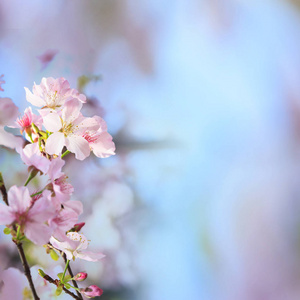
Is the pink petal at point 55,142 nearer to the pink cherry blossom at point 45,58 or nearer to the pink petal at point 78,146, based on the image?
the pink petal at point 78,146

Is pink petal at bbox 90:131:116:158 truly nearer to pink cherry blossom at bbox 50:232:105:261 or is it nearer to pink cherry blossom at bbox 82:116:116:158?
pink cherry blossom at bbox 82:116:116:158

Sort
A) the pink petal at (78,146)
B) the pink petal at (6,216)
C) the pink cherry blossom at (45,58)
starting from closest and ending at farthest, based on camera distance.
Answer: the pink petal at (6,216)
the pink petal at (78,146)
the pink cherry blossom at (45,58)

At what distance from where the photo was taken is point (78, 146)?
51 centimetres

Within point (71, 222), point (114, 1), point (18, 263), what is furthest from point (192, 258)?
point (114, 1)

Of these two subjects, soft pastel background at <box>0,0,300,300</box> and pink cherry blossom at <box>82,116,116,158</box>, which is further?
soft pastel background at <box>0,0,300,300</box>

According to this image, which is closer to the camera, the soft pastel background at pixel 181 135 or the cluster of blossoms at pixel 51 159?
the cluster of blossoms at pixel 51 159

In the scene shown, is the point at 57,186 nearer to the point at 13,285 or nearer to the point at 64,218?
the point at 64,218

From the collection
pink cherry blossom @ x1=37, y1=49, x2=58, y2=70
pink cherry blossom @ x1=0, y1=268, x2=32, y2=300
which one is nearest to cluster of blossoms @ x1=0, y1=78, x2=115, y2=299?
pink cherry blossom @ x1=0, y1=268, x2=32, y2=300

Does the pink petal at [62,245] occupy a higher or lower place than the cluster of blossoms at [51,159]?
lower

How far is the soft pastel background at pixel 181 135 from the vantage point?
97cm

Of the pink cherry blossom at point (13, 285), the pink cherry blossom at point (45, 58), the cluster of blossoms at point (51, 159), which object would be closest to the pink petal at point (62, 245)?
the cluster of blossoms at point (51, 159)

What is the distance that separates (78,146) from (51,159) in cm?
4

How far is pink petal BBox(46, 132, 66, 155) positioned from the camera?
49 centimetres

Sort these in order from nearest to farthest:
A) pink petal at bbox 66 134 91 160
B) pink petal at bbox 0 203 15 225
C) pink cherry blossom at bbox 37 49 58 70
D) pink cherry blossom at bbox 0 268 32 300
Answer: pink petal at bbox 0 203 15 225 → pink petal at bbox 66 134 91 160 → pink cherry blossom at bbox 0 268 32 300 → pink cherry blossom at bbox 37 49 58 70
